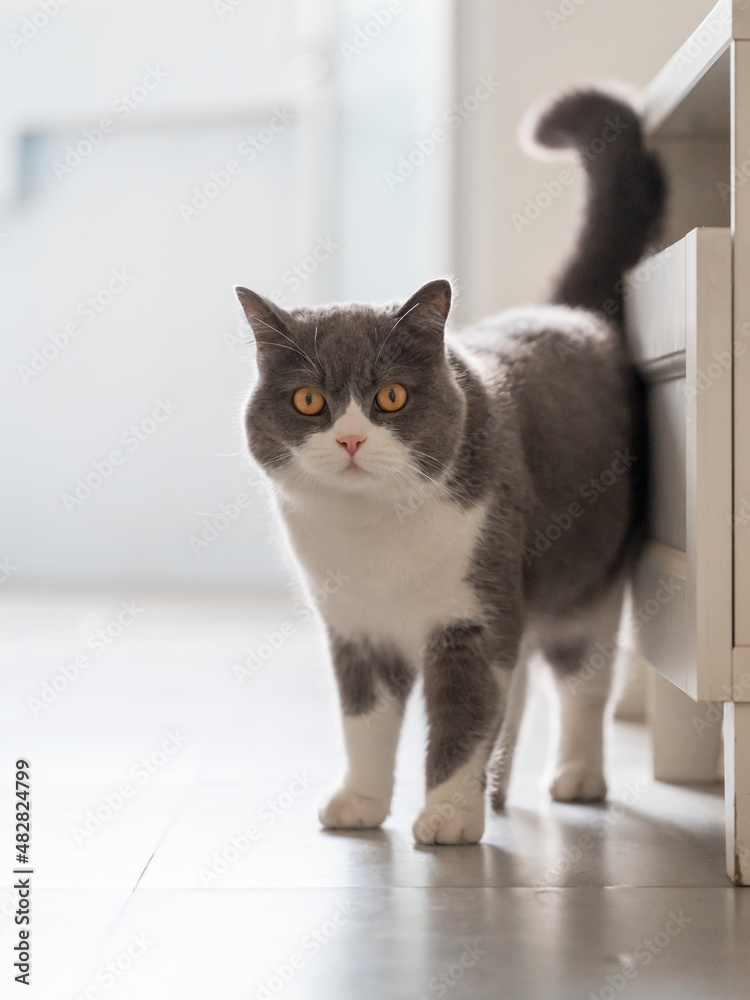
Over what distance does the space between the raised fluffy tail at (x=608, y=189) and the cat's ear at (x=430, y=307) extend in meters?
0.51

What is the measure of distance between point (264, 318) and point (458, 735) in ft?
1.78

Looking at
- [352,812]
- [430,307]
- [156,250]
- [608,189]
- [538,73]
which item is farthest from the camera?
[156,250]

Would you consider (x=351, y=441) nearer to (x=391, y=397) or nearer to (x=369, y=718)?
(x=391, y=397)

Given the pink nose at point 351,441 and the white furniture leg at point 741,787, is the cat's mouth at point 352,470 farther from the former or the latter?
the white furniture leg at point 741,787

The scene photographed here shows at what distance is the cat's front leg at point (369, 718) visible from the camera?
1.43 m

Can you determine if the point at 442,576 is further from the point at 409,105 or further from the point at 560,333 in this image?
the point at 409,105

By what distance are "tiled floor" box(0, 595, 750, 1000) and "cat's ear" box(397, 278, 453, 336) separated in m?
0.53

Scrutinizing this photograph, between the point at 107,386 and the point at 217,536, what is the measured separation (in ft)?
2.14

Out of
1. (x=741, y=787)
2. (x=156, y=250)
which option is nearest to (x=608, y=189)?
(x=741, y=787)

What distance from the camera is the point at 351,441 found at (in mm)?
1198

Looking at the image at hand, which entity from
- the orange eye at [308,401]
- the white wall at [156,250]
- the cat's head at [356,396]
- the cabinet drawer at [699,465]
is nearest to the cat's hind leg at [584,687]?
the cabinet drawer at [699,465]

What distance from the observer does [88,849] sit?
1.30 meters

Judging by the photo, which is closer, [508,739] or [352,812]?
[352,812]

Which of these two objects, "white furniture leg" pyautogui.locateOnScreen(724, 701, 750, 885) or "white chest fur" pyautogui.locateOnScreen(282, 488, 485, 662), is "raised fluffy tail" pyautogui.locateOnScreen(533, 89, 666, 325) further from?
"white furniture leg" pyautogui.locateOnScreen(724, 701, 750, 885)
